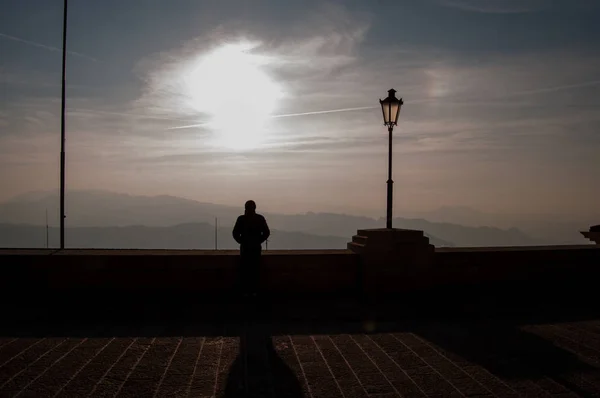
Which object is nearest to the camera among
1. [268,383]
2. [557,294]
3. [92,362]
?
[268,383]

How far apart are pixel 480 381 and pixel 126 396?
128 inches

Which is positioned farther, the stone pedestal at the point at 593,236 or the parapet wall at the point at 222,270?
the stone pedestal at the point at 593,236

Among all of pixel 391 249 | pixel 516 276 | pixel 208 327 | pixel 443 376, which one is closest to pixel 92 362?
pixel 208 327

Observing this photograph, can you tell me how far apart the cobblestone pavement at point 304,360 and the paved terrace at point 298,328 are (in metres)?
0.02

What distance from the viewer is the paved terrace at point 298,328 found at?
4.95 metres

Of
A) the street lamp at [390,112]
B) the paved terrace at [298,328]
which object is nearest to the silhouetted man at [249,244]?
the paved terrace at [298,328]

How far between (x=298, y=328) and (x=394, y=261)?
2.61 meters

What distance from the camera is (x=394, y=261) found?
913 centimetres

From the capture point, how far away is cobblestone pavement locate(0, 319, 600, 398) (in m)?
4.78

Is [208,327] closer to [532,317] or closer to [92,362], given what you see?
[92,362]

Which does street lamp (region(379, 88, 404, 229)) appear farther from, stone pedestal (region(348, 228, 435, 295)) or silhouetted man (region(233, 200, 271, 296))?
silhouetted man (region(233, 200, 271, 296))

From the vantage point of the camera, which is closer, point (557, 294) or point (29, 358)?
point (29, 358)

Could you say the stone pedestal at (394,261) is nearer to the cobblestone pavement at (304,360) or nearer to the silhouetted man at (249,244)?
the cobblestone pavement at (304,360)

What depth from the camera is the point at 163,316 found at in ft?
25.7
